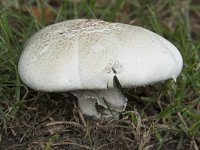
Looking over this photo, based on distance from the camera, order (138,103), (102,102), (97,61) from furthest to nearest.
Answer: (138,103) → (102,102) → (97,61)

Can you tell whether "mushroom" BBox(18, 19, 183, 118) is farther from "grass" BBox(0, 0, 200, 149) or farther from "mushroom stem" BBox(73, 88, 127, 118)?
"grass" BBox(0, 0, 200, 149)

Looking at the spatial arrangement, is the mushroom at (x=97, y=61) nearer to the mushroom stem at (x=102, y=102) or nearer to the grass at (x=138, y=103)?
the mushroom stem at (x=102, y=102)

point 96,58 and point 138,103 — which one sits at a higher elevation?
point 96,58

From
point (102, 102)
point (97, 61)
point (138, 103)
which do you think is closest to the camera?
point (97, 61)

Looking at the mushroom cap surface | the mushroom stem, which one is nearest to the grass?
the mushroom stem

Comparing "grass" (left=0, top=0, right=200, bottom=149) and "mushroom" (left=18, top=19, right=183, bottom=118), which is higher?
"mushroom" (left=18, top=19, right=183, bottom=118)

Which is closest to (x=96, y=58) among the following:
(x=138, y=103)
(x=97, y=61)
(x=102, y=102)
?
(x=97, y=61)

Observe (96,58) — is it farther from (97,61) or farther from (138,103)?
(138,103)

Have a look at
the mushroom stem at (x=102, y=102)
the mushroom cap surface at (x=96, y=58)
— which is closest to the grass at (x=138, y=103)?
the mushroom stem at (x=102, y=102)
